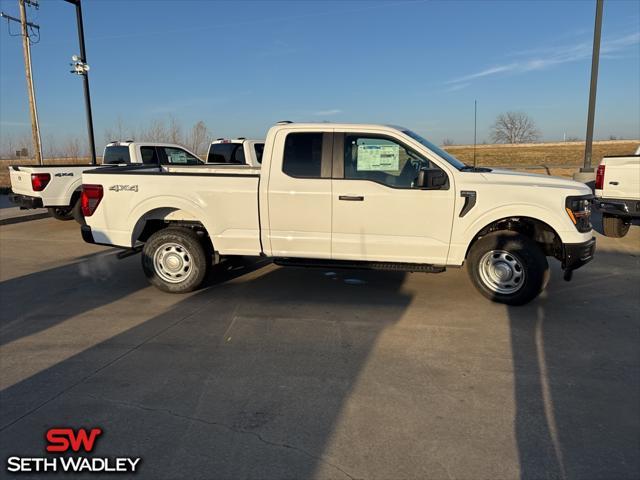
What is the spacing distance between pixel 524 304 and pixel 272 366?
3197 millimetres

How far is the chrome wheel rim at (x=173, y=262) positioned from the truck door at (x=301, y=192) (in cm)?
122

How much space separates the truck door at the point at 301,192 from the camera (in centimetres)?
569

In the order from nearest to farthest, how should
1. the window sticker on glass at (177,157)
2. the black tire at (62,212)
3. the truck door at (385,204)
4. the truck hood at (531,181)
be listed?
1. the truck hood at (531,181)
2. the truck door at (385,204)
3. the black tire at (62,212)
4. the window sticker on glass at (177,157)

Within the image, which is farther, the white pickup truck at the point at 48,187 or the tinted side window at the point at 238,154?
the tinted side window at the point at 238,154

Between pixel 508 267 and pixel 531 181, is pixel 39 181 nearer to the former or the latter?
pixel 508 267

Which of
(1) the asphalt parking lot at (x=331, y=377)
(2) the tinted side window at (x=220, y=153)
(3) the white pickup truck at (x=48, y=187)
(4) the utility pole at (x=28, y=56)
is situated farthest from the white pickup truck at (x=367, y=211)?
(4) the utility pole at (x=28, y=56)

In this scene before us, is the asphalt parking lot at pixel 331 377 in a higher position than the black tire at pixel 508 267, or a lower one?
lower

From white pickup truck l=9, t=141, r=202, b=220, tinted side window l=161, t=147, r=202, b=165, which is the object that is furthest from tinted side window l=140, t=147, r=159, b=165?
white pickup truck l=9, t=141, r=202, b=220

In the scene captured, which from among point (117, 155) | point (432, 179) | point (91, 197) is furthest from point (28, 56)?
point (432, 179)

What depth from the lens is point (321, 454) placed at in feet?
9.34

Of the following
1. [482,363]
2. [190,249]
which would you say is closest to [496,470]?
[482,363]

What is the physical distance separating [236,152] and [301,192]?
312 inches

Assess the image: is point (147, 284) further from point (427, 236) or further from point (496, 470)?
point (496, 470)

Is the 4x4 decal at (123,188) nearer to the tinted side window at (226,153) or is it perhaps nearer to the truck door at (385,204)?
the truck door at (385,204)
